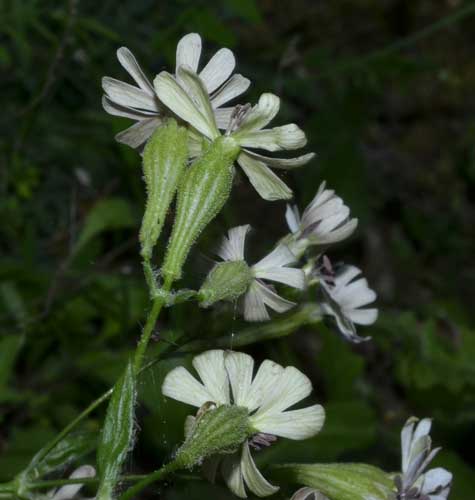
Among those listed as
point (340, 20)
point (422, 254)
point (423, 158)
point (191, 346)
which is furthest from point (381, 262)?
point (191, 346)

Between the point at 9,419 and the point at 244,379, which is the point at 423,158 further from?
the point at 244,379

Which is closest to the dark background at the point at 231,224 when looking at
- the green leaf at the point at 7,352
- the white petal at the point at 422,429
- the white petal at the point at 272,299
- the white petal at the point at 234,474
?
the green leaf at the point at 7,352

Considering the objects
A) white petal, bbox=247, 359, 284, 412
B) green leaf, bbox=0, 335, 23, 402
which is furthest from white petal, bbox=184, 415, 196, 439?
green leaf, bbox=0, 335, 23, 402

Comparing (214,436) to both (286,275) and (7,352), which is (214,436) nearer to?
(286,275)

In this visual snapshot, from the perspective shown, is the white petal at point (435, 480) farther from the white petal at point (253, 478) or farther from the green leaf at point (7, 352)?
the green leaf at point (7, 352)

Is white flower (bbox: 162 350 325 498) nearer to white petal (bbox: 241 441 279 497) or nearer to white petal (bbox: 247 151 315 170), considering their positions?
white petal (bbox: 241 441 279 497)

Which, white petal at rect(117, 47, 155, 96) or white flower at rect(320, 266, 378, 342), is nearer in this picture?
white petal at rect(117, 47, 155, 96)

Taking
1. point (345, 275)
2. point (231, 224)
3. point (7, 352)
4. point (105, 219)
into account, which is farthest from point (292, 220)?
point (105, 219)
